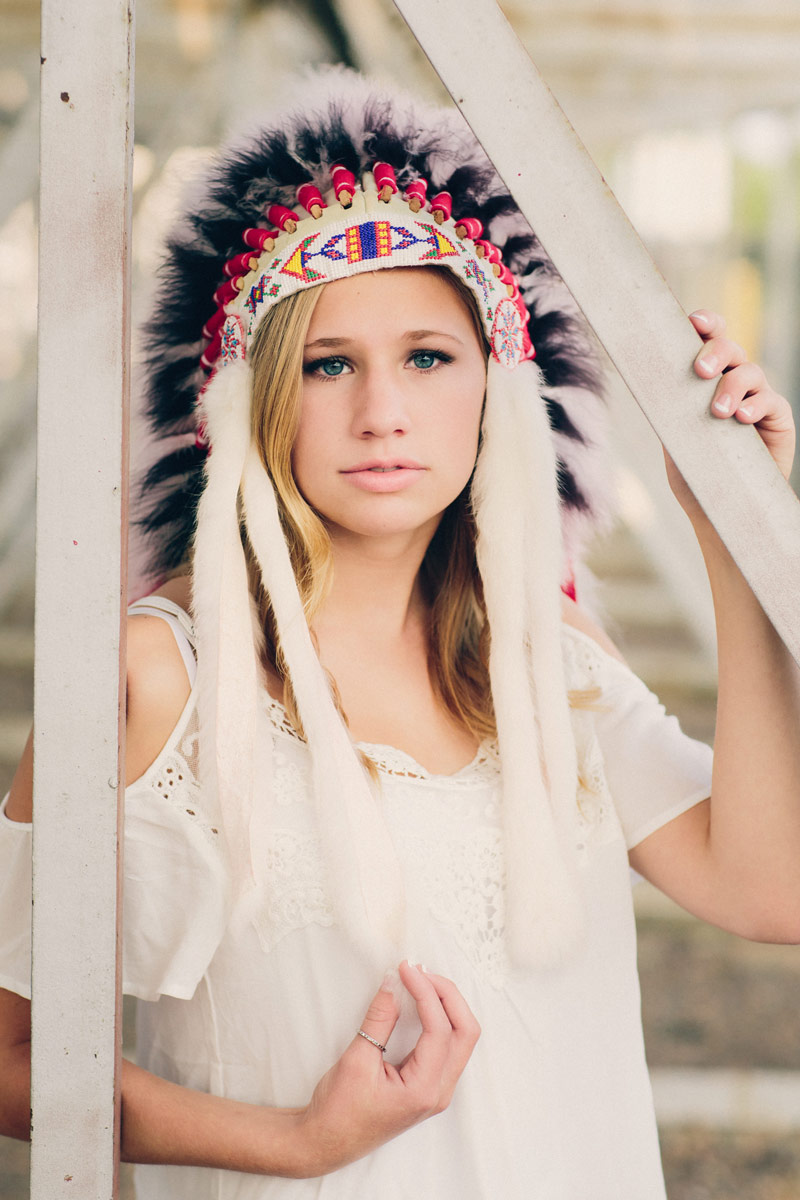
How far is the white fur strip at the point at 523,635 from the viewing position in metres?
1.21

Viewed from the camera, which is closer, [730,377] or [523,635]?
[730,377]

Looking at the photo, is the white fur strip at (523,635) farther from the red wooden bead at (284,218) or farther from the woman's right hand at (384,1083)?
the red wooden bead at (284,218)

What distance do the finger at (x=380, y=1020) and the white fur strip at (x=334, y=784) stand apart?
4cm

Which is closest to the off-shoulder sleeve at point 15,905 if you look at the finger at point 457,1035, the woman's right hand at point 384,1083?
the woman's right hand at point 384,1083

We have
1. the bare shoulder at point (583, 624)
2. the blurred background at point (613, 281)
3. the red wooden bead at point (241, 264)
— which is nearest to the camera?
the red wooden bead at point (241, 264)

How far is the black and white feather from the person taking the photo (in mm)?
1277

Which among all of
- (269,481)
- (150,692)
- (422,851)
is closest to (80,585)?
(150,692)

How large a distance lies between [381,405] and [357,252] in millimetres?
190

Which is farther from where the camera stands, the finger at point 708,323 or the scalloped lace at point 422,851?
the scalloped lace at point 422,851

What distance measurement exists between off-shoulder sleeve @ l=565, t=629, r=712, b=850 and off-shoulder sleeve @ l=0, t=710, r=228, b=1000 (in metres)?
0.54

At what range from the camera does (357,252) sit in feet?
4.00

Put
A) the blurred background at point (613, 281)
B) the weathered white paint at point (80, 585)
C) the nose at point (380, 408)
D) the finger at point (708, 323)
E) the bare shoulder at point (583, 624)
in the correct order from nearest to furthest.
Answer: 1. the weathered white paint at point (80, 585)
2. the finger at point (708, 323)
3. the nose at point (380, 408)
4. the bare shoulder at point (583, 624)
5. the blurred background at point (613, 281)

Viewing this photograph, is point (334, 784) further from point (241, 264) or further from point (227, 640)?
point (241, 264)

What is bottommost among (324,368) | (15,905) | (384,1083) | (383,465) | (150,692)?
(384,1083)
